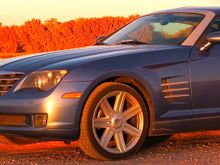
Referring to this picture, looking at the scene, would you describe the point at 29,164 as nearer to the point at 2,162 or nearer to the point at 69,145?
the point at 2,162

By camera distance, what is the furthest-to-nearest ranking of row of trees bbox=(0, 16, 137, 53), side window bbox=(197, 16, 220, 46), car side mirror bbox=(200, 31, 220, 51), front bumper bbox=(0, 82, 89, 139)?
row of trees bbox=(0, 16, 137, 53) → side window bbox=(197, 16, 220, 46) → car side mirror bbox=(200, 31, 220, 51) → front bumper bbox=(0, 82, 89, 139)

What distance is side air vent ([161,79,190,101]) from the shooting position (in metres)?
6.74

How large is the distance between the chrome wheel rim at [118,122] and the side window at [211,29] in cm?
121

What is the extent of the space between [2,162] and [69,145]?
1422 millimetres

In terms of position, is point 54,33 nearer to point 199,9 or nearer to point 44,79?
point 199,9

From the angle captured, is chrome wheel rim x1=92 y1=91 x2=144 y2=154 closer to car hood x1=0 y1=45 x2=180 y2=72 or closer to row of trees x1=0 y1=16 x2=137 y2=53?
car hood x1=0 y1=45 x2=180 y2=72

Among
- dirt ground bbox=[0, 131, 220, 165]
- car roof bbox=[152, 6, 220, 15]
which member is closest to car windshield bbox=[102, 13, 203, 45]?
car roof bbox=[152, 6, 220, 15]

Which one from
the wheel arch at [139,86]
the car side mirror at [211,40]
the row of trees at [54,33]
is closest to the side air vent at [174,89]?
the wheel arch at [139,86]

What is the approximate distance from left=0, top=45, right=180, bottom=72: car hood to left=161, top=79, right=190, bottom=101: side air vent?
1.45ft

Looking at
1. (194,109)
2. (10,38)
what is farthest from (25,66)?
(10,38)

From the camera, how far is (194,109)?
6984mm

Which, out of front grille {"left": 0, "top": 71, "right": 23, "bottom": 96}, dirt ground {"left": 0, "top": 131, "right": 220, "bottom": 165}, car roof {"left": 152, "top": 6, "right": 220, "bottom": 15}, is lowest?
dirt ground {"left": 0, "top": 131, "right": 220, "bottom": 165}

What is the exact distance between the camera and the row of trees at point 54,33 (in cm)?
6153

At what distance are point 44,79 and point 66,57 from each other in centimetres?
51
